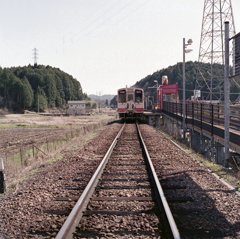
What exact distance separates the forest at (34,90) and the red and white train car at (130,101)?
249 feet

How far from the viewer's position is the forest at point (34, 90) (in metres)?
109

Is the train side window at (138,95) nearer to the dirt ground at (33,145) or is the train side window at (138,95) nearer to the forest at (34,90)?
the dirt ground at (33,145)

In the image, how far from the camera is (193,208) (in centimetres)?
498

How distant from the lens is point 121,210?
4852 millimetres

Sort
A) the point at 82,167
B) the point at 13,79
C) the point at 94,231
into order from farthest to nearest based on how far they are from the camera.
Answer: the point at 13,79 < the point at 82,167 < the point at 94,231

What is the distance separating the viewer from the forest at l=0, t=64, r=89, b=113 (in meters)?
109

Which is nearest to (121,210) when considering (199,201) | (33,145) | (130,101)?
(199,201)

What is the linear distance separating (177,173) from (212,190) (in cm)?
161

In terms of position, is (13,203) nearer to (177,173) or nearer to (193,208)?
(193,208)

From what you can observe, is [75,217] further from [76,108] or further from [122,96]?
[76,108]

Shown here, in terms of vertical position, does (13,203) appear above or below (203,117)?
below

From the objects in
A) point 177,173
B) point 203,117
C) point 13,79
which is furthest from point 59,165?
point 13,79

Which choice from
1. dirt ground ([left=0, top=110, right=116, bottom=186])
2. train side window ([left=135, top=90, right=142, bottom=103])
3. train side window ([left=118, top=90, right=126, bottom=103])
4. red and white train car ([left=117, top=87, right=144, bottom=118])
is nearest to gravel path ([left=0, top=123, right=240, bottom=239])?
dirt ground ([left=0, top=110, right=116, bottom=186])

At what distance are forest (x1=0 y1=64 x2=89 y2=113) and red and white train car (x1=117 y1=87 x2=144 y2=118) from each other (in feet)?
249
